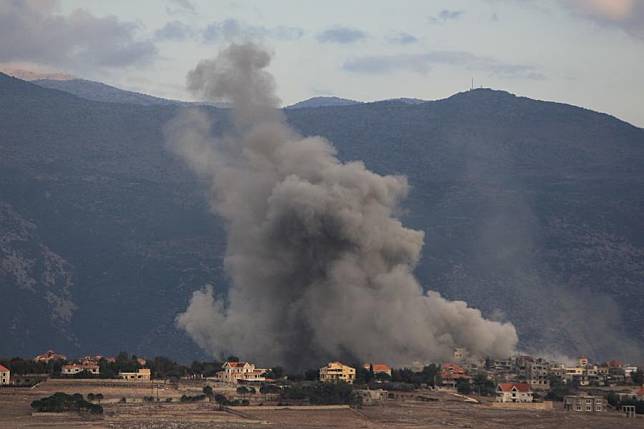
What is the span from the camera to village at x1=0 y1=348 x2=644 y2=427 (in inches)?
3103

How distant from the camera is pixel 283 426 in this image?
71.9 meters

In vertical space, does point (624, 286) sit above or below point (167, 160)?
below

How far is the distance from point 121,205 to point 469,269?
37001mm

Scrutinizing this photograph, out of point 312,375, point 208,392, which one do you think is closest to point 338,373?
point 312,375

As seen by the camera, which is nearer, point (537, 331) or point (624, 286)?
point (537, 331)

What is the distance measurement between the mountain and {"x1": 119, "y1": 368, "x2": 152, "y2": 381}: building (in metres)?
45.2

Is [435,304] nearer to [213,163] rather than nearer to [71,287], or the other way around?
[213,163]

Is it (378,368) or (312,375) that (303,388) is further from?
(378,368)

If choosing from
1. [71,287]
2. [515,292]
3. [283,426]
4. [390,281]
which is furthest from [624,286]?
[283,426]

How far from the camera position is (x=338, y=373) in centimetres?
9050

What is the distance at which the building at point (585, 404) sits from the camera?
84.2 metres

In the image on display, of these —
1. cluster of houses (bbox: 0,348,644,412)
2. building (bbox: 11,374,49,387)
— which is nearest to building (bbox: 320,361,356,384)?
cluster of houses (bbox: 0,348,644,412)

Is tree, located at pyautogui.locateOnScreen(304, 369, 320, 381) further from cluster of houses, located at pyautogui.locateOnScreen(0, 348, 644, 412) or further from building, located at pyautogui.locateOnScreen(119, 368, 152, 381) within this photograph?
building, located at pyautogui.locateOnScreen(119, 368, 152, 381)

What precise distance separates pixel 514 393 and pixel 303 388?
37.0ft
